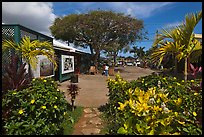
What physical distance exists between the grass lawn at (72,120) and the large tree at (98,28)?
17514 mm

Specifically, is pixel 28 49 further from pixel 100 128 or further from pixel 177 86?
pixel 177 86

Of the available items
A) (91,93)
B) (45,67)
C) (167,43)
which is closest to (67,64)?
(45,67)

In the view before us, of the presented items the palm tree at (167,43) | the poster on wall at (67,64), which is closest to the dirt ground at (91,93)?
the poster on wall at (67,64)

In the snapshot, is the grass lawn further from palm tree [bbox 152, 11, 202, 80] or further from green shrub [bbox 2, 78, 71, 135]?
palm tree [bbox 152, 11, 202, 80]

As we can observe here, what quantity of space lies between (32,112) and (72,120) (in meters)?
0.87

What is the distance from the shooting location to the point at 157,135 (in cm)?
243

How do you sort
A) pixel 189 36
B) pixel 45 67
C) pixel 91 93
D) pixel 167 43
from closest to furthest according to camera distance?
pixel 189 36 → pixel 167 43 → pixel 91 93 → pixel 45 67

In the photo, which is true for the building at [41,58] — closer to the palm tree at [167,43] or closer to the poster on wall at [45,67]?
the poster on wall at [45,67]

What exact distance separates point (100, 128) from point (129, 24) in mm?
20288

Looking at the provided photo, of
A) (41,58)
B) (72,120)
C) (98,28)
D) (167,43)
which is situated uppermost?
(98,28)

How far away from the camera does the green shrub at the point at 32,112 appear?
9.31 ft

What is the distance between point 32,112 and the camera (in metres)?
3.06

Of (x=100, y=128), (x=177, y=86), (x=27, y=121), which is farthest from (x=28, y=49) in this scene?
(x=177, y=86)

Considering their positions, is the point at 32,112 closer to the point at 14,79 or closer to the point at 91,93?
the point at 14,79
